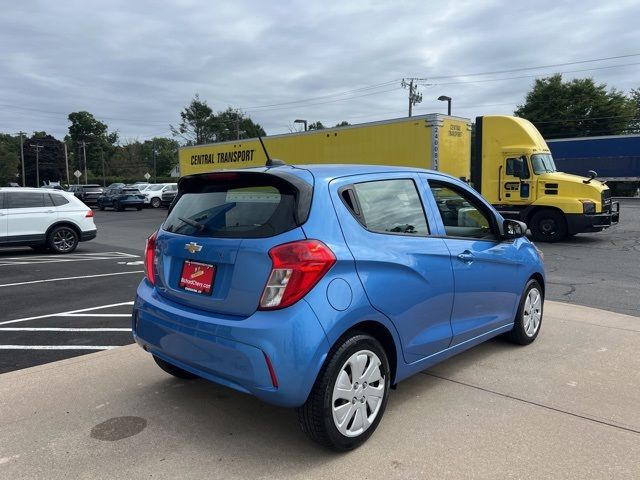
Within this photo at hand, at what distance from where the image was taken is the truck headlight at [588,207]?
13453 mm

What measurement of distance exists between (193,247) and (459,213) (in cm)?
212

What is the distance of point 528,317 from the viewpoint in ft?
15.7

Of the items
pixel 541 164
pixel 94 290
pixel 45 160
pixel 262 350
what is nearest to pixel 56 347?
pixel 94 290

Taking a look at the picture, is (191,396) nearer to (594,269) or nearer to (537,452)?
(537,452)

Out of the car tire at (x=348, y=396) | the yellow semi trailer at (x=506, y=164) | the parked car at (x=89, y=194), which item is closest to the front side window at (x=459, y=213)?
the car tire at (x=348, y=396)

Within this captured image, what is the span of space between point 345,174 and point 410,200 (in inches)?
23.4

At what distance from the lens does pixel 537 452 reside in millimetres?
2904

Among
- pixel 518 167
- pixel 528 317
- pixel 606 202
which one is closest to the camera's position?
pixel 528 317

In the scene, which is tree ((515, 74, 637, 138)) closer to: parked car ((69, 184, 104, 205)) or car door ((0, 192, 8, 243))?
parked car ((69, 184, 104, 205))

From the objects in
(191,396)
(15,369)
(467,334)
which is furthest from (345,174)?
(15,369)

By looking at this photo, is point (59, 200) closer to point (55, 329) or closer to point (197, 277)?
point (55, 329)

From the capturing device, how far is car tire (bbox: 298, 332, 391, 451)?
2.76m

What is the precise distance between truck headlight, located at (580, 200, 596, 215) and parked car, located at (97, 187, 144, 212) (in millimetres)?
26812

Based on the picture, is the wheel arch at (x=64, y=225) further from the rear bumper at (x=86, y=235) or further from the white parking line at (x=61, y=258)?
the white parking line at (x=61, y=258)
